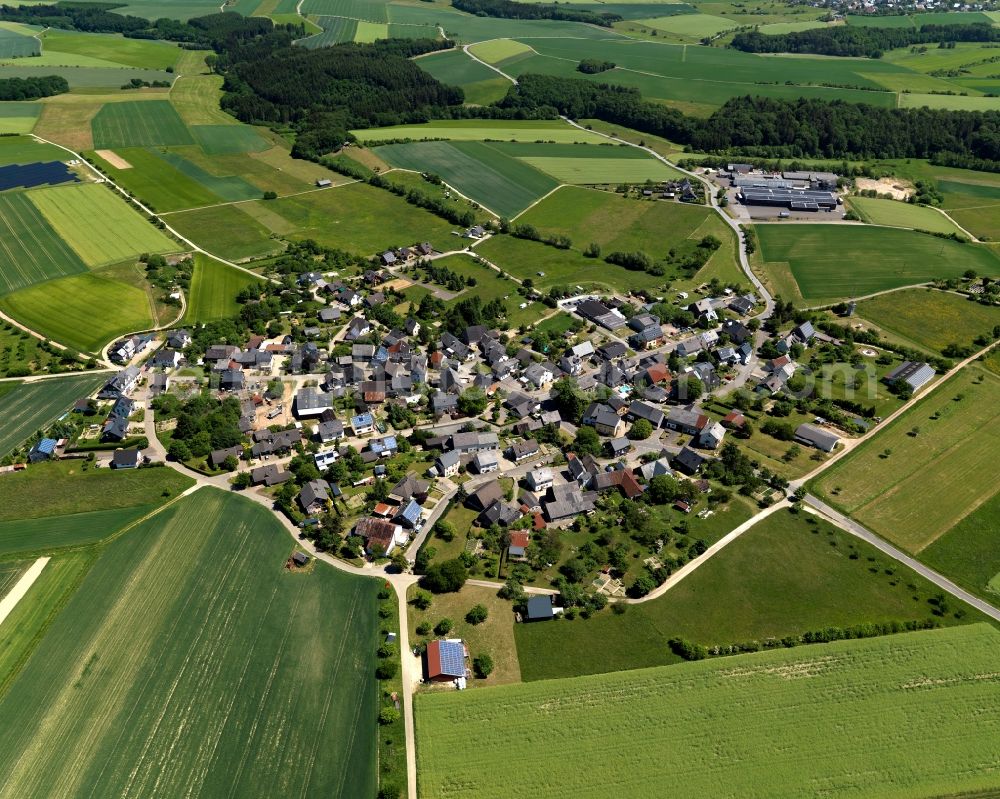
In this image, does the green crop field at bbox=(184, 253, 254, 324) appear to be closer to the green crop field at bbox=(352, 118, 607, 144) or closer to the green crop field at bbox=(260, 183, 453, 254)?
the green crop field at bbox=(260, 183, 453, 254)

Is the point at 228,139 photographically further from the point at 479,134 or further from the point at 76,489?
the point at 76,489

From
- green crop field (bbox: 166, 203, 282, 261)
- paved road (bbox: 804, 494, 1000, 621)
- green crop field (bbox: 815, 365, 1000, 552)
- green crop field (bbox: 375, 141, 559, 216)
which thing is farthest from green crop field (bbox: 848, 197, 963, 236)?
green crop field (bbox: 166, 203, 282, 261)

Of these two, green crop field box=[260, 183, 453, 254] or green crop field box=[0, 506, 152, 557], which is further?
green crop field box=[260, 183, 453, 254]

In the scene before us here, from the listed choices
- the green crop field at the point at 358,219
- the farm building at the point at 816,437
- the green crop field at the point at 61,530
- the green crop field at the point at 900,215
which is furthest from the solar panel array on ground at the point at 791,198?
the green crop field at the point at 61,530

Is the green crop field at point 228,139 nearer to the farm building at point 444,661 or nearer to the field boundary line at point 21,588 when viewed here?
the field boundary line at point 21,588

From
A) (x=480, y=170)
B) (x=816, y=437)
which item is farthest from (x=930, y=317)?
(x=480, y=170)

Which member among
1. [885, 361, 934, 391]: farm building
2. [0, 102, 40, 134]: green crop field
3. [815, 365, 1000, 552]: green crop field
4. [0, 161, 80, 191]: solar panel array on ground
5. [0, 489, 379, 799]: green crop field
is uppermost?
[0, 102, 40, 134]: green crop field
